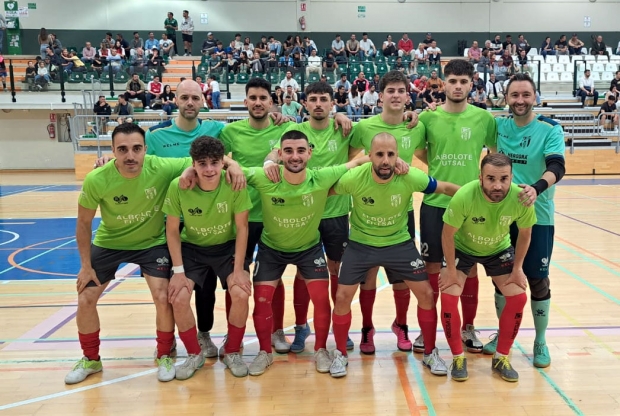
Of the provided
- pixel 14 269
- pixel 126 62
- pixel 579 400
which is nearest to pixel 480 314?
pixel 579 400

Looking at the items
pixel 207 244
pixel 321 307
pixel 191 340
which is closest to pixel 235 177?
pixel 207 244

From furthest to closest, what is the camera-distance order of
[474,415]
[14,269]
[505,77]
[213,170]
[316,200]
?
[505,77], [14,269], [316,200], [213,170], [474,415]

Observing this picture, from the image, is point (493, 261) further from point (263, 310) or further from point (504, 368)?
point (263, 310)

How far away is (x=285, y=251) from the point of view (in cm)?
494

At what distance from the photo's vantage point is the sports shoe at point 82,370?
180 inches

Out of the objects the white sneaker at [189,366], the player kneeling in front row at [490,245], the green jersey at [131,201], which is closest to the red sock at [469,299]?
the player kneeling in front row at [490,245]

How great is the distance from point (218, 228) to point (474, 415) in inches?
96.4

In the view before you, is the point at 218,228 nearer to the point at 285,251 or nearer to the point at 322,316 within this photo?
the point at 285,251

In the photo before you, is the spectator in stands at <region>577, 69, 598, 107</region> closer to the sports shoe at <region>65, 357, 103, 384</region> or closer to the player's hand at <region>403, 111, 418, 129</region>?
the player's hand at <region>403, 111, 418, 129</region>

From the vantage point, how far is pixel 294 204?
4.79 metres

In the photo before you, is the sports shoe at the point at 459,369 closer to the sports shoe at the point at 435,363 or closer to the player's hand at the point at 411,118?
the sports shoe at the point at 435,363

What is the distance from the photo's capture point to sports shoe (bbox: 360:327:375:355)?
5078 mm

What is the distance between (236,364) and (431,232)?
2030mm

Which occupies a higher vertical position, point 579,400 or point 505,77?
point 505,77
